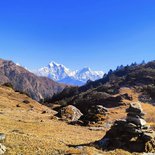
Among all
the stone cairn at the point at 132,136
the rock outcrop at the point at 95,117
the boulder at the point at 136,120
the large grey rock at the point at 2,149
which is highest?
the rock outcrop at the point at 95,117

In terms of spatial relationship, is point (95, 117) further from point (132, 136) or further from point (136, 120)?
point (132, 136)

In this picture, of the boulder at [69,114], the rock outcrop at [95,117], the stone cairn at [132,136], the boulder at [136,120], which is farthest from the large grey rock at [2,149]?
the boulder at [69,114]

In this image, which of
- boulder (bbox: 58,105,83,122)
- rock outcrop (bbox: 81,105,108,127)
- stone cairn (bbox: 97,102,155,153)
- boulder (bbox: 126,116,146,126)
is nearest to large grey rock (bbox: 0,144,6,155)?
stone cairn (bbox: 97,102,155,153)

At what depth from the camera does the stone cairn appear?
33500 mm

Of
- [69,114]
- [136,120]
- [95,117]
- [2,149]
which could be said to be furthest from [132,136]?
[69,114]

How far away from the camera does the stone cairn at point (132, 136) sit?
110 ft

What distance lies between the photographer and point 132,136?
34688 mm

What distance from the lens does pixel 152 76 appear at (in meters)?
179

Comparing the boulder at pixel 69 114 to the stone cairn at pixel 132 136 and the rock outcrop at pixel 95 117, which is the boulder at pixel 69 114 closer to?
the rock outcrop at pixel 95 117

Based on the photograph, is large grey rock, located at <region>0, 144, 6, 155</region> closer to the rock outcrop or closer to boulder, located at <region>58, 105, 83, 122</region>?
the rock outcrop

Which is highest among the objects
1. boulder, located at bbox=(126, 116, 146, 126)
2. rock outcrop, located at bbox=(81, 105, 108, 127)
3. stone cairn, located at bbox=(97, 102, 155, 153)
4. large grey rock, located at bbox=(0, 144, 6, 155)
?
rock outcrop, located at bbox=(81, 105, 108, 127)

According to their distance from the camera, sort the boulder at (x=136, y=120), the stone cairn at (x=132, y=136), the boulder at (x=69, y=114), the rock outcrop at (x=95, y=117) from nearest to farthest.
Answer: the stone cairn at (x=132, y=136) → the boulder at (x=136, y=120) → the rock outcrop at (x=95, y=117) → the boulder at (x=69, y=114)

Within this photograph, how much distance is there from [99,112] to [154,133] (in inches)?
1294

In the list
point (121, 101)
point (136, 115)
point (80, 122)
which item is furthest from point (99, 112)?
point (121, 101)
